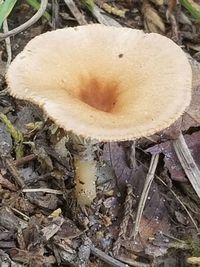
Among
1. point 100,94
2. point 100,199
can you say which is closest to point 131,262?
point 100,199

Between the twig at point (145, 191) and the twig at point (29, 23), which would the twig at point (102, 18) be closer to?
the twig at point (29, 23)

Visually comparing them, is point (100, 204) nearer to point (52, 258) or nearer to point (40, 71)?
point (52, 258)

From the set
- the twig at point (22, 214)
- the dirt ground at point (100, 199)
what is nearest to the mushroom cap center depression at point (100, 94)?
the dirt ground at point (100, 199)

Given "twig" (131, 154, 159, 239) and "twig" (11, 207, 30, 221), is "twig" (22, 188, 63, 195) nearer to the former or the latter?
"twig" (11, 207, 30, 221)

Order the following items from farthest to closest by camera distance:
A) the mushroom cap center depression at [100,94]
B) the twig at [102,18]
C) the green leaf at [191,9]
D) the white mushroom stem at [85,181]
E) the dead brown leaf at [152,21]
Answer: the dead brown leaf at [152,21]
the twig at [102,18]
the green leaf at [191,9]
the white mushroom stem at [85,181]
the mushroom cap center depression at [100,94]

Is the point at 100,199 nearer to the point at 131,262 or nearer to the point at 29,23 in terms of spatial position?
the point at 131,262

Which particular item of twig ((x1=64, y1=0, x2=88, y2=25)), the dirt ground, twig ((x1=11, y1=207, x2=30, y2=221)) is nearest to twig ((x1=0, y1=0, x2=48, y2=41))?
the dirt ground

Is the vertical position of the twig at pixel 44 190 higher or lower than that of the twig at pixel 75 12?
lower

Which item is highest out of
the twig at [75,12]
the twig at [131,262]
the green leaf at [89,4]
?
the green leaf at [89,4]
